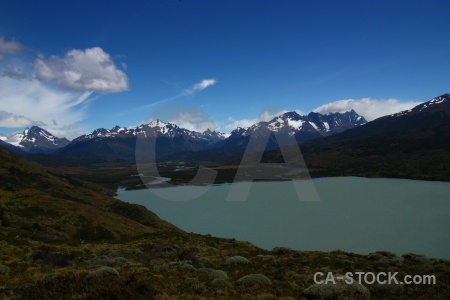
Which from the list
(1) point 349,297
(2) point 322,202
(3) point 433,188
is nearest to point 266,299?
(1) point 349,297

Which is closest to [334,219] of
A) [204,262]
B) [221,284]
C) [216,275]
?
[204,262]

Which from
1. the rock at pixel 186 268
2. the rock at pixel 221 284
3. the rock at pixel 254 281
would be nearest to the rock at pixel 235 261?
the rock at pixel 186 268

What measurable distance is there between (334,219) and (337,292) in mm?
73740

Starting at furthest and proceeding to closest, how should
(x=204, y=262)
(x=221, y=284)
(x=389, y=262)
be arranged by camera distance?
(x=204, y=262)
(x=389, y=262)
(x=221, y=284)

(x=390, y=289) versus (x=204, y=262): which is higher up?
(x=390, y=289)

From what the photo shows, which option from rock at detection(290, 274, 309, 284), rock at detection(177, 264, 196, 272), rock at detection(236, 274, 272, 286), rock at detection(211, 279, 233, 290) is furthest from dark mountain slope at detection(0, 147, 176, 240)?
rock at detection(290, 274, 309, 284)

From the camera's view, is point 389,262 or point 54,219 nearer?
point 389,262

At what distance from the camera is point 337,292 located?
17141mm

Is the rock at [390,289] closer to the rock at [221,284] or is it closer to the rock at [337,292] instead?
the rock at [337,292]

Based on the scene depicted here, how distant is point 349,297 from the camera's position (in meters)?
16.7

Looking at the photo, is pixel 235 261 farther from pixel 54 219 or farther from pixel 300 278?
pixel 54 219

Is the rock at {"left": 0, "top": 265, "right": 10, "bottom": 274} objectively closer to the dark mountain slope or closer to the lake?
the dark mountain slope

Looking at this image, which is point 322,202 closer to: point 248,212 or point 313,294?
point 248,212

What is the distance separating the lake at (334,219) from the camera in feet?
211
